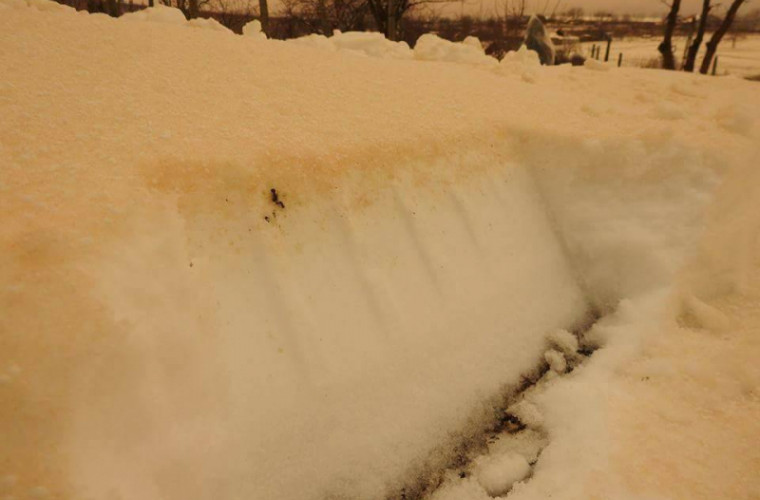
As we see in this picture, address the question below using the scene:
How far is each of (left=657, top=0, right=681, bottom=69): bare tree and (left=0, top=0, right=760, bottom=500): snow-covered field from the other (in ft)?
21.1

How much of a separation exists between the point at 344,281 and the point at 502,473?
0.69 metres

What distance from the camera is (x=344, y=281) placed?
139 cm

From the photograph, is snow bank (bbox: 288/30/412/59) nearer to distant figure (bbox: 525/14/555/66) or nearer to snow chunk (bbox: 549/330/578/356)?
snow chunk (bbox: 549/330/578/356)

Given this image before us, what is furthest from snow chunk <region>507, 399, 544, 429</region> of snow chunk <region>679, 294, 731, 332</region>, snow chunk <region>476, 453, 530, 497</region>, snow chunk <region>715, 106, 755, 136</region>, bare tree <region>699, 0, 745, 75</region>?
bare tree <region>699, 0, 745, 75</region>

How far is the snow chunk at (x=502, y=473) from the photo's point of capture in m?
1.19

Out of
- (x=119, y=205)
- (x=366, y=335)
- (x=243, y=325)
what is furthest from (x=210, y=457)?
(x=119, y=205)

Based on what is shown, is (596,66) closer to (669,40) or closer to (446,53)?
(446,53)

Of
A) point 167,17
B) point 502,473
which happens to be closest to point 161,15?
point 167,17

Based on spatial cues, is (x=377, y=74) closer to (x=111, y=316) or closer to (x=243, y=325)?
(x=243, y=325)

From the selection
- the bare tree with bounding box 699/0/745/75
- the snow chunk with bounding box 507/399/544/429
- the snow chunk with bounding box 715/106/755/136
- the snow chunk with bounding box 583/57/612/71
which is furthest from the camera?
the bare tree with bounding box 699/0/745/75

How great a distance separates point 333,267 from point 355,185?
1.02 ft

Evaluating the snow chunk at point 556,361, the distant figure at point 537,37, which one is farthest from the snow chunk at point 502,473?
the distant figure at point 537,37

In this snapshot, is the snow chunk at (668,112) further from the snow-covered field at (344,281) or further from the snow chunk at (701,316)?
the snow chunk at (701,316)

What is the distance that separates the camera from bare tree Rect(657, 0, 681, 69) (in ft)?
24.0
